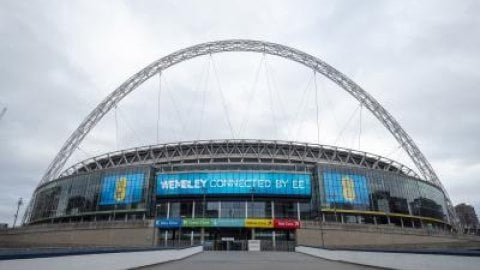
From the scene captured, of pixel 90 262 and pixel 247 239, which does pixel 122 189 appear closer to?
pixel 247 239

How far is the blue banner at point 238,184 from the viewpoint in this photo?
7012 centimetres

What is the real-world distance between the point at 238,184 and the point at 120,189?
26482 millimetres

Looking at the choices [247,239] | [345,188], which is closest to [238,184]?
[247,239]

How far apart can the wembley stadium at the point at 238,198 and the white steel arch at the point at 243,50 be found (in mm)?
265

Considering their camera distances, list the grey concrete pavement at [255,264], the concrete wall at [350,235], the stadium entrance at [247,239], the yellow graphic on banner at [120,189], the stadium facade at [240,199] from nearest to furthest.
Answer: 1. the grey concrete pavement at [255,264]
2. the concrete wall at [350,235]
3. the stadium entrance at [247,239]
4. the stadium facade at [240,199]
5. the yellow graphic on banner at [120,189]

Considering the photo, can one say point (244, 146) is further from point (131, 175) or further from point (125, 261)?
point (125, 261)

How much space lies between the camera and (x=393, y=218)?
7588 cm

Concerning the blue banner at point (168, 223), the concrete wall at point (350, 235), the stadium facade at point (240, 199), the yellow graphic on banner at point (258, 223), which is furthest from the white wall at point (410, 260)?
the blue banner at point (168, 223)

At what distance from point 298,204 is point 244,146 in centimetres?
2302

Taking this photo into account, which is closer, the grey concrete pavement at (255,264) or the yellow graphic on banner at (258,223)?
the grey concrete pavement at (255,264)

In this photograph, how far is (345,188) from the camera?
240 feet

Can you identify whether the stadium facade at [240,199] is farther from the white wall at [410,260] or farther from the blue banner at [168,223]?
the white wall at [410,260]

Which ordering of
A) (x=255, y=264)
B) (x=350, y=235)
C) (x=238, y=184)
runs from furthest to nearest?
(x=238, y=184)
(x=350, y=235)
(x=255, y=264)

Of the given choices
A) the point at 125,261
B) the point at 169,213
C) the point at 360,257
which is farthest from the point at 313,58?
the point at 125,261
